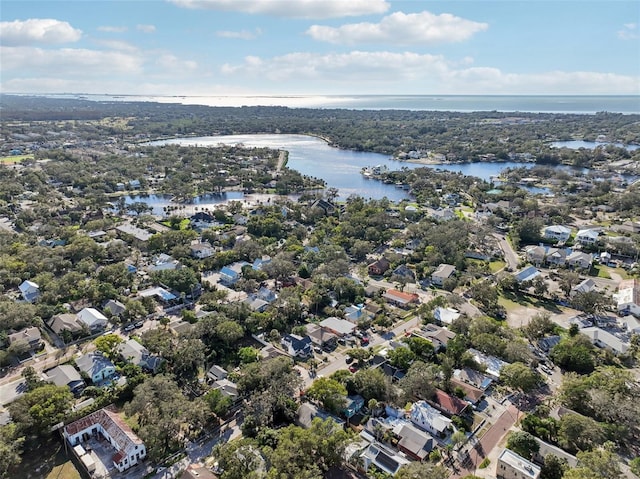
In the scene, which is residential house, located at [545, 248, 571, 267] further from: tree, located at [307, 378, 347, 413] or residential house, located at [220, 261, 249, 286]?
residential house, located at [220, 261, 249, 286]

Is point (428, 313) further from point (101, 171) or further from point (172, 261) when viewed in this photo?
point (101, 171)

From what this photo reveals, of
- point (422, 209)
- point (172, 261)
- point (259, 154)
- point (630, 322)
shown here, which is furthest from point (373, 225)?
point (259, 154)

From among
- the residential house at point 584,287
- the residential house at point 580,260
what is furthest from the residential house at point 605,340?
the residential house at point 580,260

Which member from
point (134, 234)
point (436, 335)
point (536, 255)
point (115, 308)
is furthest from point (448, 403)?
point (134, 234)

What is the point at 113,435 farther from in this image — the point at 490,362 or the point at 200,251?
the point at 200,251

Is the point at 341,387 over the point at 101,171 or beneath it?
beneath

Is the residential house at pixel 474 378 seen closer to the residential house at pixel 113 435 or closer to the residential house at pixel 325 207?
the residential house at pixel 113 435
